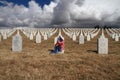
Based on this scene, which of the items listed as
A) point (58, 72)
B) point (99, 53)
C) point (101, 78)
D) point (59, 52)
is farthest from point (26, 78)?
point (99, 53)

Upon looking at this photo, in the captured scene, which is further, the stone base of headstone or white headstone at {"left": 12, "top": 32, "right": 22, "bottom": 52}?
white headstone at {"left": 12, "top": 32, "right": 22, "bottom": 52}

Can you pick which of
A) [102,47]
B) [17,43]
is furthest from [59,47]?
[17,43]

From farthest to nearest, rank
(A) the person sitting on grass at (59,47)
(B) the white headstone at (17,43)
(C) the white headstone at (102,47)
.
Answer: (B) the white headstone at (17,43)
(A) the person sitting on grass at (59,47)
(C) the white headstone at (102,47)

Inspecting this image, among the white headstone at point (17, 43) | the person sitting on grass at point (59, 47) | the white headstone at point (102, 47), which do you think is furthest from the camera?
the white headstone at point (17, 43)

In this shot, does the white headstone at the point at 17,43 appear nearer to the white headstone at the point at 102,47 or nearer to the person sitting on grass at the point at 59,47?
the person sitting on grass at the point at 59,47

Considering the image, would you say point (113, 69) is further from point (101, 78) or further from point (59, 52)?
point (59, 52)

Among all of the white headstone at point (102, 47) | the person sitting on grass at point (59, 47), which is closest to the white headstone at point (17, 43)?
the person sitting on grass at point (59, 47)

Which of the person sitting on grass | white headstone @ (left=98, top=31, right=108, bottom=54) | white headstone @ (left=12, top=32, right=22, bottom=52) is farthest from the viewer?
white headstone @ (left=12, top=32, right=22, bottom=52)

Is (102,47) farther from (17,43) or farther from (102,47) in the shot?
(17,43)

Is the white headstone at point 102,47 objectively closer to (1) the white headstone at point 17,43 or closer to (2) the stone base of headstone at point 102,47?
(2) the stone base of headstone at point 102,47

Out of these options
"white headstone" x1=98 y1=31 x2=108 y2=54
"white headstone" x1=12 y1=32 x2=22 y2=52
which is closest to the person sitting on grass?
"white headstone" x1=98 y1=31 x2=108 y2=54

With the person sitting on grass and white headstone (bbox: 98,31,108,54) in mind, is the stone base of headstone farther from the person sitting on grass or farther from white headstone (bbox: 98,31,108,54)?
the person sitting on grass

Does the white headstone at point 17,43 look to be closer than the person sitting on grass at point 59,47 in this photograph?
No

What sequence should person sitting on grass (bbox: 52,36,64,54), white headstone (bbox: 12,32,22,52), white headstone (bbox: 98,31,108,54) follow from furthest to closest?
1. white headstone (bbox: 12,32,22,52)
2. person sitting on grass (bbox: 52,36,64,54)
3. white headstone (bbox: 98,31,108,54)
